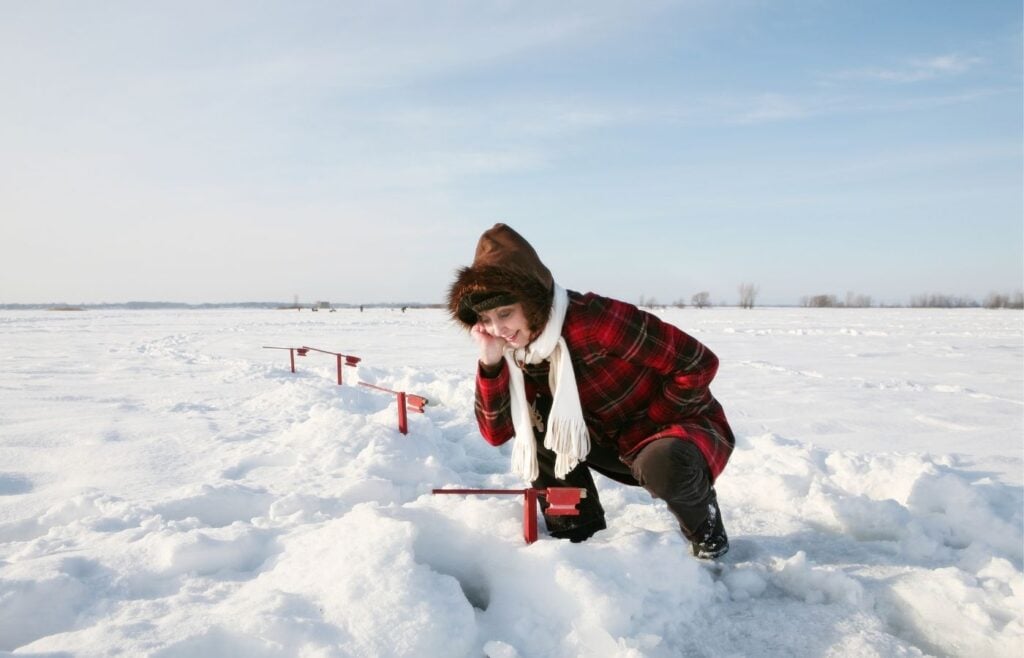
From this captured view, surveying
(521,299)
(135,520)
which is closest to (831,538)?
(521,299)

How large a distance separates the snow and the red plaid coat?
1.11 ft

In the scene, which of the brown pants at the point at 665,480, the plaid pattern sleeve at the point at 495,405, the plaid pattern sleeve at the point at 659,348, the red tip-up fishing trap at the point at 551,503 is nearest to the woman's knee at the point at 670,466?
the brown pants at the point at 665,480

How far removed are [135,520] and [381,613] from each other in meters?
1.40

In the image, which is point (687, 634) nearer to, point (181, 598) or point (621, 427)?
point (621, 427)

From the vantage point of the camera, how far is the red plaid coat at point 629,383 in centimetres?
193

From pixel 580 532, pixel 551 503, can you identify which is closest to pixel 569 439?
pixel 551 503

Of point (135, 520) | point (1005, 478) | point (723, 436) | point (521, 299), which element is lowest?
point (1005, 478)

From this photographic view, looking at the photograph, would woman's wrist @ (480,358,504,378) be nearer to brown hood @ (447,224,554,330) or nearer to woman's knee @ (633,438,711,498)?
brown hood @ (447,224,554,330)

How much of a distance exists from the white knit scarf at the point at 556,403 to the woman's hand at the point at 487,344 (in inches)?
2.3

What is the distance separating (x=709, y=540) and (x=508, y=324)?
1072 millimetres

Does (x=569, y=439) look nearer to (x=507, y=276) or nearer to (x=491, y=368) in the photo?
(x=491, y=368)

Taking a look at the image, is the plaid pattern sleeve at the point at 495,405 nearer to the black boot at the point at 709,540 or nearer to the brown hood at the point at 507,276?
the brown hood at the point at 507,276

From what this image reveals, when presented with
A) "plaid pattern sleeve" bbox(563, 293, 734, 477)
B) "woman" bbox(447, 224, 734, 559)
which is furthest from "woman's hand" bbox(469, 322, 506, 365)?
"plaid pattern sleeve" bbox(563, 293, 734, 477)

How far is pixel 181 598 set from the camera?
1.60 metres
